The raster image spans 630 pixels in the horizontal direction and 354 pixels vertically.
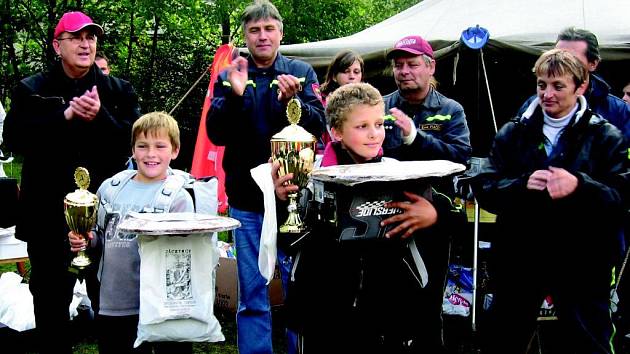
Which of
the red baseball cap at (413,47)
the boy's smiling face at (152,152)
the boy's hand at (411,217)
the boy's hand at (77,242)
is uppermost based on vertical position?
the red baseball cap at (413,47)

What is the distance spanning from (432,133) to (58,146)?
1997 mm

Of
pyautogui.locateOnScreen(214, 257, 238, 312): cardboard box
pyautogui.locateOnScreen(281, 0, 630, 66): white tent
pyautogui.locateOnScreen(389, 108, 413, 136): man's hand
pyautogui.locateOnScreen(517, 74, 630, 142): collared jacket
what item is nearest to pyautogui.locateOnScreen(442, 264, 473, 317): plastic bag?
pyautogui.locateOnScreen(214, 257, 238, 312): cardboard box

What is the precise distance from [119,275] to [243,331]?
2.73 feet

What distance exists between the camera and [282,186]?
2977mm

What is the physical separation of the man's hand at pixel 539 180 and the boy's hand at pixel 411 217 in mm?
869

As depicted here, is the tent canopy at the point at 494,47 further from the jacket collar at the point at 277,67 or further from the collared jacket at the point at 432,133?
the jacket collar at the point at 277,67

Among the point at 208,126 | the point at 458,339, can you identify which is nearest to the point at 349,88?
the point at 208,126

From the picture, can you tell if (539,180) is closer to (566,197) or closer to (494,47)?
(566,197)

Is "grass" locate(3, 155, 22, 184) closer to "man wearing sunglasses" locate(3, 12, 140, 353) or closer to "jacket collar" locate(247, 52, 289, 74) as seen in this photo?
"man wearing sunglasses" locate(3, 12, 140, 353)

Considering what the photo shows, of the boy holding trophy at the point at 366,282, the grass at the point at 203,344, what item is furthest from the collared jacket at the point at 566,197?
the grass at the point at 203,344

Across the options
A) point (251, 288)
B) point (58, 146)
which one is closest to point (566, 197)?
point (251, 288)

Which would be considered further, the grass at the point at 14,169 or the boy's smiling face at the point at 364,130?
the grass at the point at 14,169

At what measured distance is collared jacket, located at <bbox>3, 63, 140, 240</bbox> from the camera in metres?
3.89

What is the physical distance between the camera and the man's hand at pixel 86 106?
368cm
